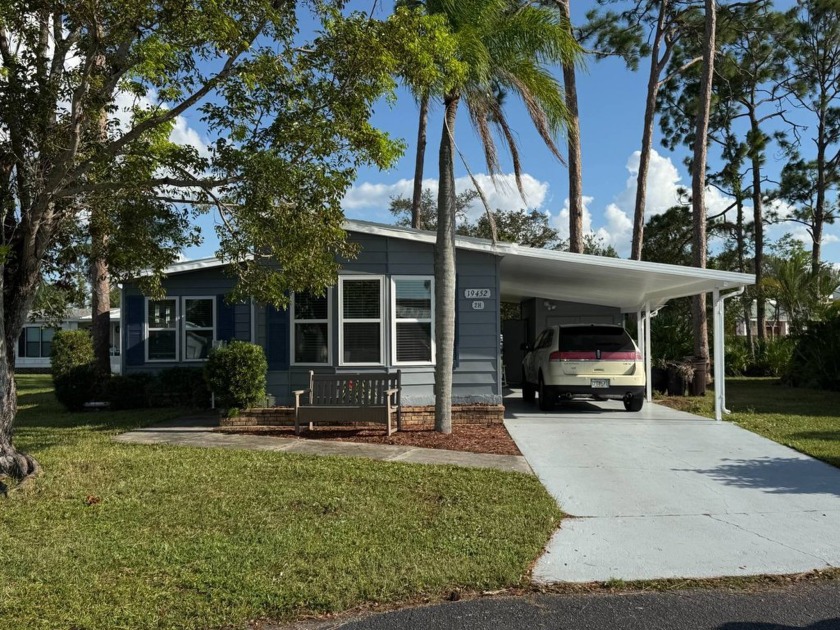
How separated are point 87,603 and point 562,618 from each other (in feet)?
9.14

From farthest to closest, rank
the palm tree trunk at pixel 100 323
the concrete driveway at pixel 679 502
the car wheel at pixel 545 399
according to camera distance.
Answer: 1. the palm tree trunk at pixel 100 323
2. the car wheel at pixel 545 399
3. the concrete driveway at pixel 679 502

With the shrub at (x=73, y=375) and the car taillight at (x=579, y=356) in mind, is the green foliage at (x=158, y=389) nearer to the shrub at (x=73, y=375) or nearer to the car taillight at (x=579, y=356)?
the shrub at (x=73, y=375)

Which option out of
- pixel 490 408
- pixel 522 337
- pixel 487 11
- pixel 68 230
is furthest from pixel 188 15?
pixel 522 337

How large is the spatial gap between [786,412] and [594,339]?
3.93m

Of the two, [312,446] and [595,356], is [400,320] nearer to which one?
[312,446]

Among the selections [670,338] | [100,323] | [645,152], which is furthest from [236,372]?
[645,152]

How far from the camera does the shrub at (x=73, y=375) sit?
13531 mm

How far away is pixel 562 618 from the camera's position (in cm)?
392

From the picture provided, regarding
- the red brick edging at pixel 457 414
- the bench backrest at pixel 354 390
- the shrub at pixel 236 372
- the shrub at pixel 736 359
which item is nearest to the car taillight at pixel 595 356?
the red brick edging at pixel 457 414

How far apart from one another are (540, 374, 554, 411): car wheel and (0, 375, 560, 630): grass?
17.5 feet

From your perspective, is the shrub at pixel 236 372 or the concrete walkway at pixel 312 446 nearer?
the concrete walkway at pixel 312 446

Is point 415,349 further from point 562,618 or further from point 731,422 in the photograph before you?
point 562,618

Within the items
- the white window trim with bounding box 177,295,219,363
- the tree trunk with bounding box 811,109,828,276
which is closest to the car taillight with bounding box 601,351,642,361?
the white window trim with bounding box 177,295,219,363

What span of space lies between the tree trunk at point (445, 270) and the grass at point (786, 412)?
4627mm
